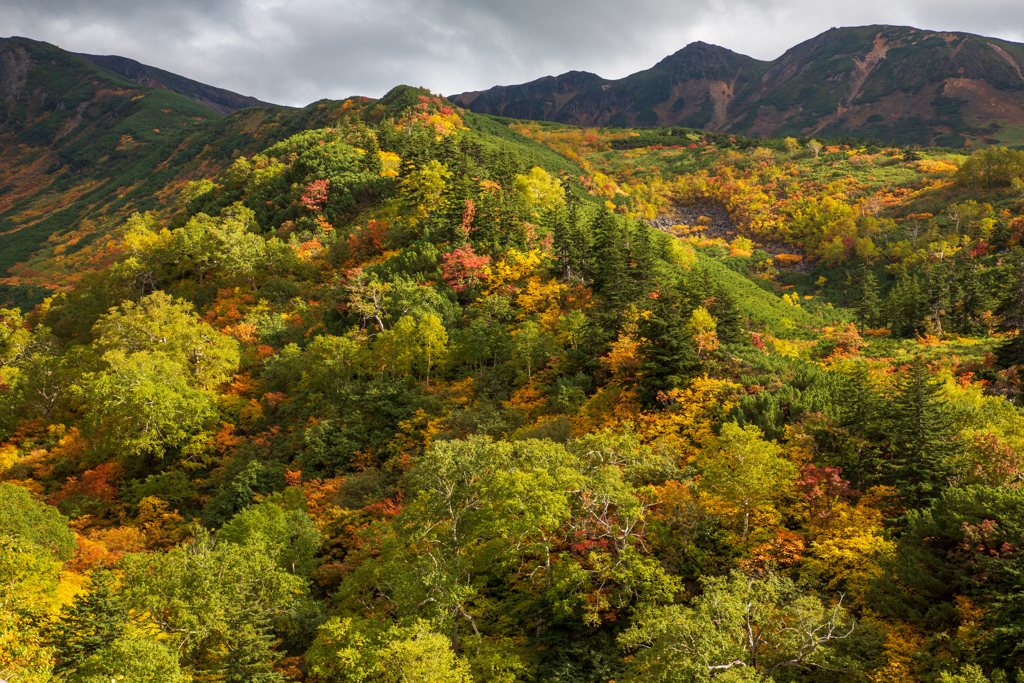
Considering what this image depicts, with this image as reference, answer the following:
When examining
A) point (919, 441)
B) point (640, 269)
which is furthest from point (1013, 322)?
Answer: point (919, 441)

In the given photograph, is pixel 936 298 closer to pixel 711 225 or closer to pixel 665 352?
pixel 665 352

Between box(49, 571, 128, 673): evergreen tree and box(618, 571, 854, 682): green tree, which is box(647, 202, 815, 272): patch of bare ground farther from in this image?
box(49, 571, 128, 673): evergreen tree

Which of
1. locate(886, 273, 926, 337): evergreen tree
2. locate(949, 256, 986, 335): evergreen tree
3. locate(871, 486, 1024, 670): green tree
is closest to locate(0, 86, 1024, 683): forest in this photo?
locate(871, 486, 1024, 670): green tree

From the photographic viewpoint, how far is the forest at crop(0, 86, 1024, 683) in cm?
1781

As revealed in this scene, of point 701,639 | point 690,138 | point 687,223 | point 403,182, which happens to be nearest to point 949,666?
point 701,639

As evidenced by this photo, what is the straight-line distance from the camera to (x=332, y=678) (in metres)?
23.9

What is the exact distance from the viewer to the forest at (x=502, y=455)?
1781cm

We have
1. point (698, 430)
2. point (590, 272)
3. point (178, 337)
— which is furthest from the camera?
point (590, 272)

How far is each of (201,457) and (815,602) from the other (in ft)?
148

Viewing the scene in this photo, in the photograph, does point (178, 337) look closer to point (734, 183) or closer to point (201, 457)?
point (201, 457)

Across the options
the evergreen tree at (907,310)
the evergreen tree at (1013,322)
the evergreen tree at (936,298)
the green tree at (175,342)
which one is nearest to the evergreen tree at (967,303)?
the evergreen tree at (936,298)

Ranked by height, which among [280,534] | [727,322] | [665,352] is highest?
[727,322]

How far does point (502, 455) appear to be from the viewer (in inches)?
857

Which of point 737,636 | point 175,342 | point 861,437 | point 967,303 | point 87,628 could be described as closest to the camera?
point 737,636
